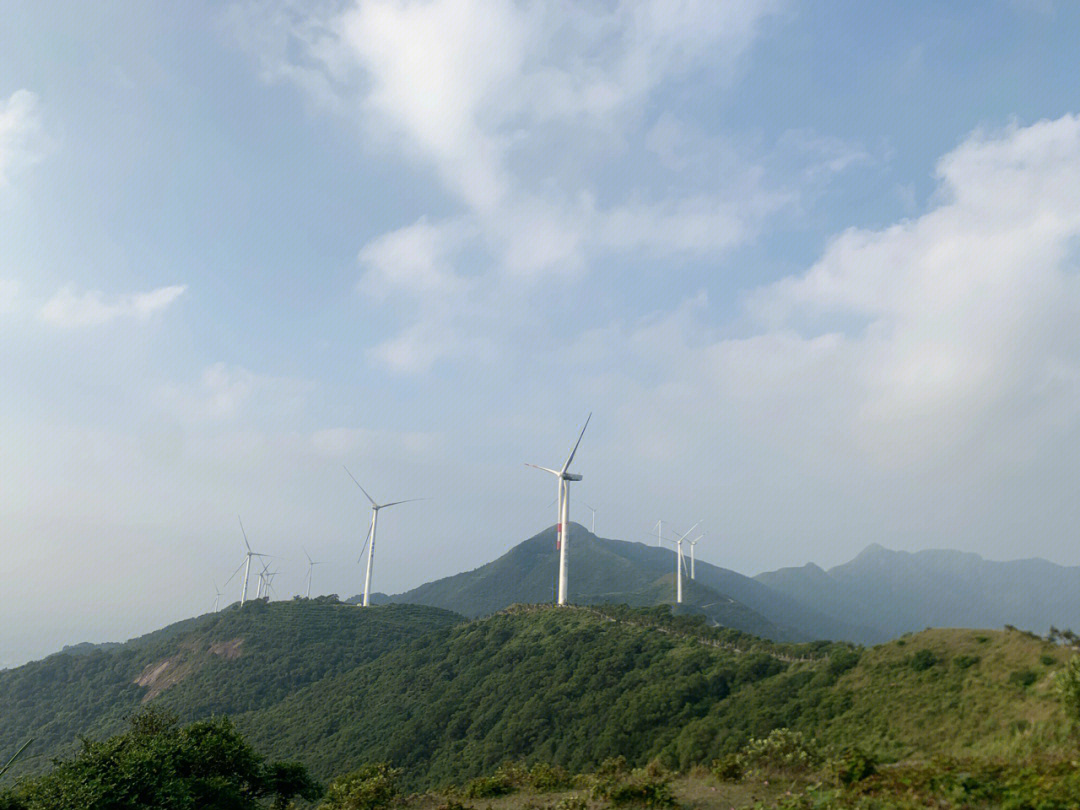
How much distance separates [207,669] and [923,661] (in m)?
128

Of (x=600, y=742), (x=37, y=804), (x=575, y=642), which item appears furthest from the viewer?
(x=575, y=642)

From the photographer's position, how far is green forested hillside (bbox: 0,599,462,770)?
115438 millimetres

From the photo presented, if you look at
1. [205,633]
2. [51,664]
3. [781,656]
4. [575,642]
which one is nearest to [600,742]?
[781,656]

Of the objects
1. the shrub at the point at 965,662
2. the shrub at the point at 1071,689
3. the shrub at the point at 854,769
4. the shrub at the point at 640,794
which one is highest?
the shrub at the point at 1071,689

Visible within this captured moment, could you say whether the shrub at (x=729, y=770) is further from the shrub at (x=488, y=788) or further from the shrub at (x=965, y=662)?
the shrub at (x=965, y=662)

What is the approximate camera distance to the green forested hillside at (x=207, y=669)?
115m

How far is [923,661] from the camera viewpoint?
138ft

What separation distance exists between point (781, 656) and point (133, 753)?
53264mm

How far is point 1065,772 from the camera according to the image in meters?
15.9

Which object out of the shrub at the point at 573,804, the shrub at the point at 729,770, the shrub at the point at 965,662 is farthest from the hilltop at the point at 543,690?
the shrub at the point at 573,804

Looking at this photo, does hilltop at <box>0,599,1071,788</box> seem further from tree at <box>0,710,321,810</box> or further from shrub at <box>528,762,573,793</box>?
tree at <box>0,710,321,810</box>

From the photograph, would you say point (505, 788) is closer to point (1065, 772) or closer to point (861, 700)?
point (1065, 772)

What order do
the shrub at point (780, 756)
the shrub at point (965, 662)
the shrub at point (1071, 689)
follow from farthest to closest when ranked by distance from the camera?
the shrub at point (965, 662), the shrub at point (780, 756), the shrub at point (1071, 689)

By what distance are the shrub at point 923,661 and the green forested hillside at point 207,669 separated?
103653 millimetres
